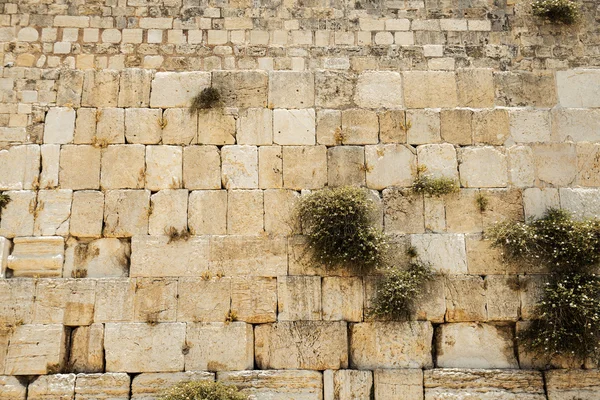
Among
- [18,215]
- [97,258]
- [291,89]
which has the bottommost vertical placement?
[97,258]

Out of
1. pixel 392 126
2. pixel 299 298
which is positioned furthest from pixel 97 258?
pixel 392 126

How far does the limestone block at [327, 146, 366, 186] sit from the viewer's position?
313 inches

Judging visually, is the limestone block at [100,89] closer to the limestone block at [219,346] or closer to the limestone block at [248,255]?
the limestone block at [248,255]

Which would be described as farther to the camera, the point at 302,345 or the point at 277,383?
the point at 302,345

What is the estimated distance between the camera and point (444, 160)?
8.09 m

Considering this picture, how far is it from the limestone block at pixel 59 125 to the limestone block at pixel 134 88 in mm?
678

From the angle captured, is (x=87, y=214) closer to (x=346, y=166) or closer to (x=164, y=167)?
(x=164, y=167)

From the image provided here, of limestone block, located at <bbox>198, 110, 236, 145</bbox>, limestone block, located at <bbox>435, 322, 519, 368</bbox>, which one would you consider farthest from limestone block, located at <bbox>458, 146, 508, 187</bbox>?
limestone block, located at <bbox>198, 110, 236, 145</bbox>

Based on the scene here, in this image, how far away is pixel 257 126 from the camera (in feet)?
26.6

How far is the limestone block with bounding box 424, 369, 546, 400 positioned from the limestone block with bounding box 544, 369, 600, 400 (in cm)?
12

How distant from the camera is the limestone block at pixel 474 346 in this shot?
7.45 m

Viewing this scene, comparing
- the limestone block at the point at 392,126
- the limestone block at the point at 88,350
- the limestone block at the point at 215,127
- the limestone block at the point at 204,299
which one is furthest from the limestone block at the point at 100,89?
the limestone block at the point at 392,126

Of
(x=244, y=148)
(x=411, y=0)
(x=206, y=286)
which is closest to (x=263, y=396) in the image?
(x=206, y=286)

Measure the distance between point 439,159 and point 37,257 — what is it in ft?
17.2
